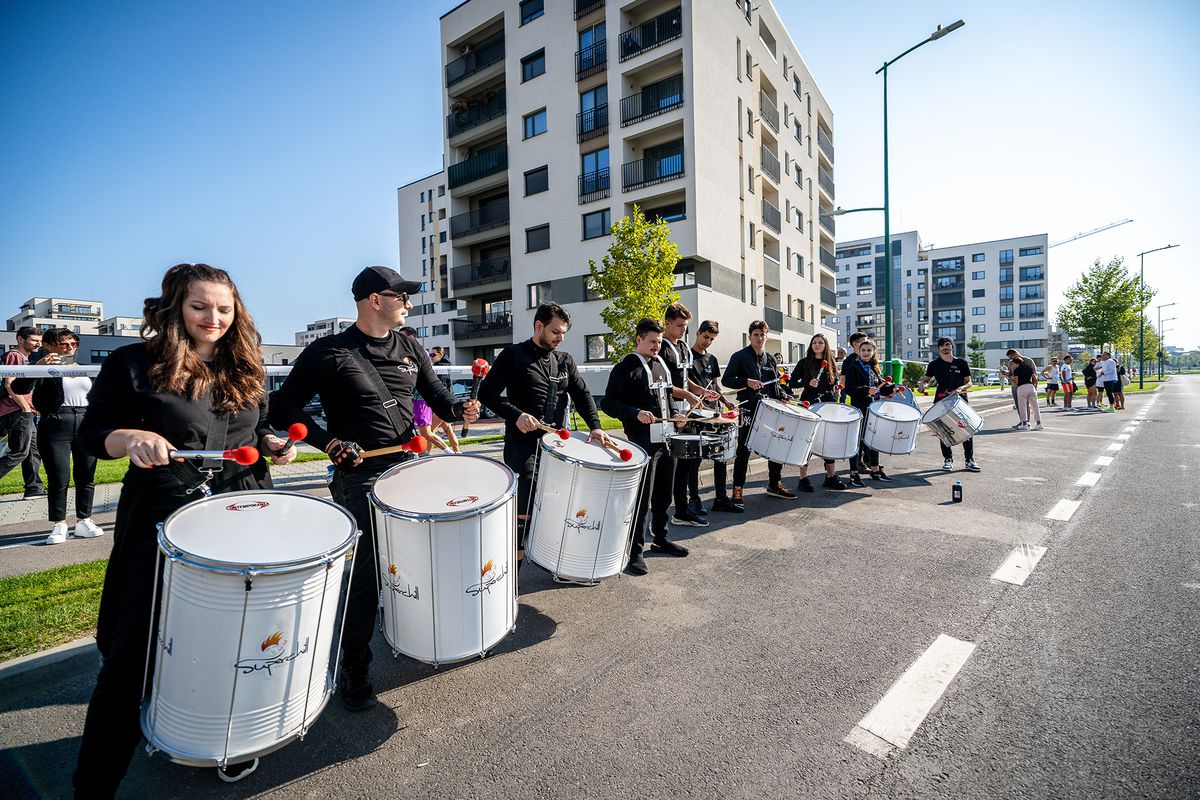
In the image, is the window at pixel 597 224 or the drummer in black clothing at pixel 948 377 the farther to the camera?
the window at pixel 597 224

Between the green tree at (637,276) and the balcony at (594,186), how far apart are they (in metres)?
7.85

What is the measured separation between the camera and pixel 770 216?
31672 millimetres

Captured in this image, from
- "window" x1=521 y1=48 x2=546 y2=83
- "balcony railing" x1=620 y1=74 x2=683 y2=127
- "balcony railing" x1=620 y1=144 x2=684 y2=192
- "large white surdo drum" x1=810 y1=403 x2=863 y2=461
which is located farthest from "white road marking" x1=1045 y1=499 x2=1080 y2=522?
"window" x1=521 y1=48 x2=546 y2=83

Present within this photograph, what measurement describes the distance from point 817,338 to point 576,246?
71.1ft

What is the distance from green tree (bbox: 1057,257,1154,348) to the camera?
35.9 meters

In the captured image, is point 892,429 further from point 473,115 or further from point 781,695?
point 473,115

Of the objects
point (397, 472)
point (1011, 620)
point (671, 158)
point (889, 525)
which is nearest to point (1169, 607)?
point (1011, 620)

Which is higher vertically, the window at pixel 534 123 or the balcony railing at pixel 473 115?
the balcony railing at pixel 473 115

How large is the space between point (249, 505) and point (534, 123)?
103 feet

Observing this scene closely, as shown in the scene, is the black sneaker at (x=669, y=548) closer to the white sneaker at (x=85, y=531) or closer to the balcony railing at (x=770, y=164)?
the white sneaker at (x=85, y=531)

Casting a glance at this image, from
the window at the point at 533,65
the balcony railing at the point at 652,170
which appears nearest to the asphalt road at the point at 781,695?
the balcony railing at the point at 652,170

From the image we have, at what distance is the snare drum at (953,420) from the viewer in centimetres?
880

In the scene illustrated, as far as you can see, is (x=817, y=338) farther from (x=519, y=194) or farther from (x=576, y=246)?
(x=519, y=194)

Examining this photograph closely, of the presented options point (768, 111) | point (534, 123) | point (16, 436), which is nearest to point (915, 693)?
point (16, 436)
